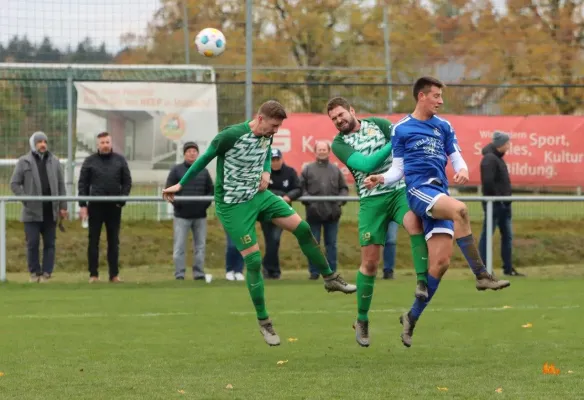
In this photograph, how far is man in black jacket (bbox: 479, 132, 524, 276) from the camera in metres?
16.9

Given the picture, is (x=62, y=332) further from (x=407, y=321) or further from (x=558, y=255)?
(x=558, y=255)

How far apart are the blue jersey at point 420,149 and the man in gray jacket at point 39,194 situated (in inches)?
316

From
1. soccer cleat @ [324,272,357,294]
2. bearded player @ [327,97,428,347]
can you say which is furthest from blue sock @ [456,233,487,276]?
soccer cleat @ [324,272,357,294]

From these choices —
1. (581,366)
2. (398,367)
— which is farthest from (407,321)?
(581,366)

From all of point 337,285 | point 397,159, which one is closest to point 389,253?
point 337,285

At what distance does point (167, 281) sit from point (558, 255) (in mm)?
7206

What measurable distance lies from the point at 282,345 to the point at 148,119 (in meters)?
9.66

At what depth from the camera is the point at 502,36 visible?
2378 centimetres

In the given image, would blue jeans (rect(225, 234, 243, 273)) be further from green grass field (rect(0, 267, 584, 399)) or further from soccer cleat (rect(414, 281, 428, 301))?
soccer cleat (rect(414, 281, 428, 301))

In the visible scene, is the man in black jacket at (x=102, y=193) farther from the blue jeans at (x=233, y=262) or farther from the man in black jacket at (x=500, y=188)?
the man in black jacket at (x=500, y=188)

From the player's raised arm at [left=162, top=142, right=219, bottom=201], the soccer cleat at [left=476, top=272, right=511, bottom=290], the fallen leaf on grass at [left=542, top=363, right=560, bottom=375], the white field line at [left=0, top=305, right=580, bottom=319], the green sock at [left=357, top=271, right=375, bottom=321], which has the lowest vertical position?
the white field line at [left=0, top=305, right=580, bottom=319]

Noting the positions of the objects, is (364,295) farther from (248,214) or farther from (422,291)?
(248,214)

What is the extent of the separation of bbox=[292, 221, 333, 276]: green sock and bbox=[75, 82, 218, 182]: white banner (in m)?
9.23

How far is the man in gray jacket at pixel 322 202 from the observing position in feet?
54.4
